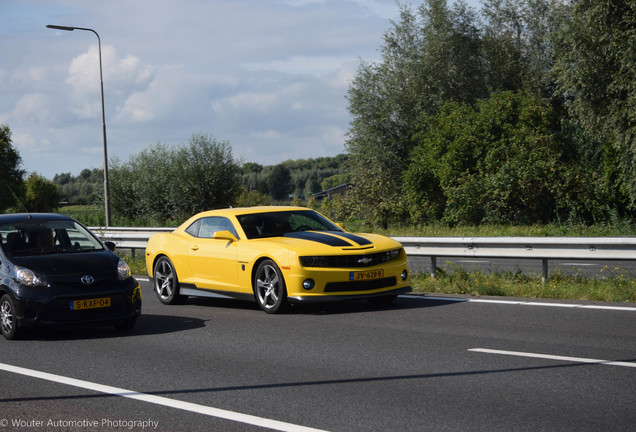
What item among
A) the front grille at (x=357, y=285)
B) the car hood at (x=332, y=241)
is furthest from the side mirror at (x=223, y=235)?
the front grille at (x=357, y=285)

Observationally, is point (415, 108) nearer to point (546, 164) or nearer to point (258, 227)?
point (546, 164)

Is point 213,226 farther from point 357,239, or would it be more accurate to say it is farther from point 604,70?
point 604,70

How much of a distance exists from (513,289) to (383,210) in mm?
30977

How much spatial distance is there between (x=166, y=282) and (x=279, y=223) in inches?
86.9

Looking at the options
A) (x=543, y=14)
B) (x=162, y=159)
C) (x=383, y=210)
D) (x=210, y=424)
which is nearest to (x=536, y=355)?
(x=210, y=424)

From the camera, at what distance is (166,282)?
12.3 m

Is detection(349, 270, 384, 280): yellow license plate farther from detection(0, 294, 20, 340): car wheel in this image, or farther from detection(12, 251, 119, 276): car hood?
detection(0, 294, 20, 340): car wheel

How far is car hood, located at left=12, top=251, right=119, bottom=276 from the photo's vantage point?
354 inches

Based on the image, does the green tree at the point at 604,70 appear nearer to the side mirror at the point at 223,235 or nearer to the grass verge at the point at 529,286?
the grass verge at the point at 529,286

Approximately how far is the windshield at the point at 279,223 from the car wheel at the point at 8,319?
11.6 ft

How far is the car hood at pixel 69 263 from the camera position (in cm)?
899

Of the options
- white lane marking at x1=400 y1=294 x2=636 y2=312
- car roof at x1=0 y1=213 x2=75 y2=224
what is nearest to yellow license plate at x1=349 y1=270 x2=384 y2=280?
white lane marking at x1=400 y1=294 x2=636 y2=312

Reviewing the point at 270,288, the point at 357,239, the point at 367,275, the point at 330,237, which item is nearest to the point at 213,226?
the point at 270,288

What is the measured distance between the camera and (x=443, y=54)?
Result: 46.6 metres
